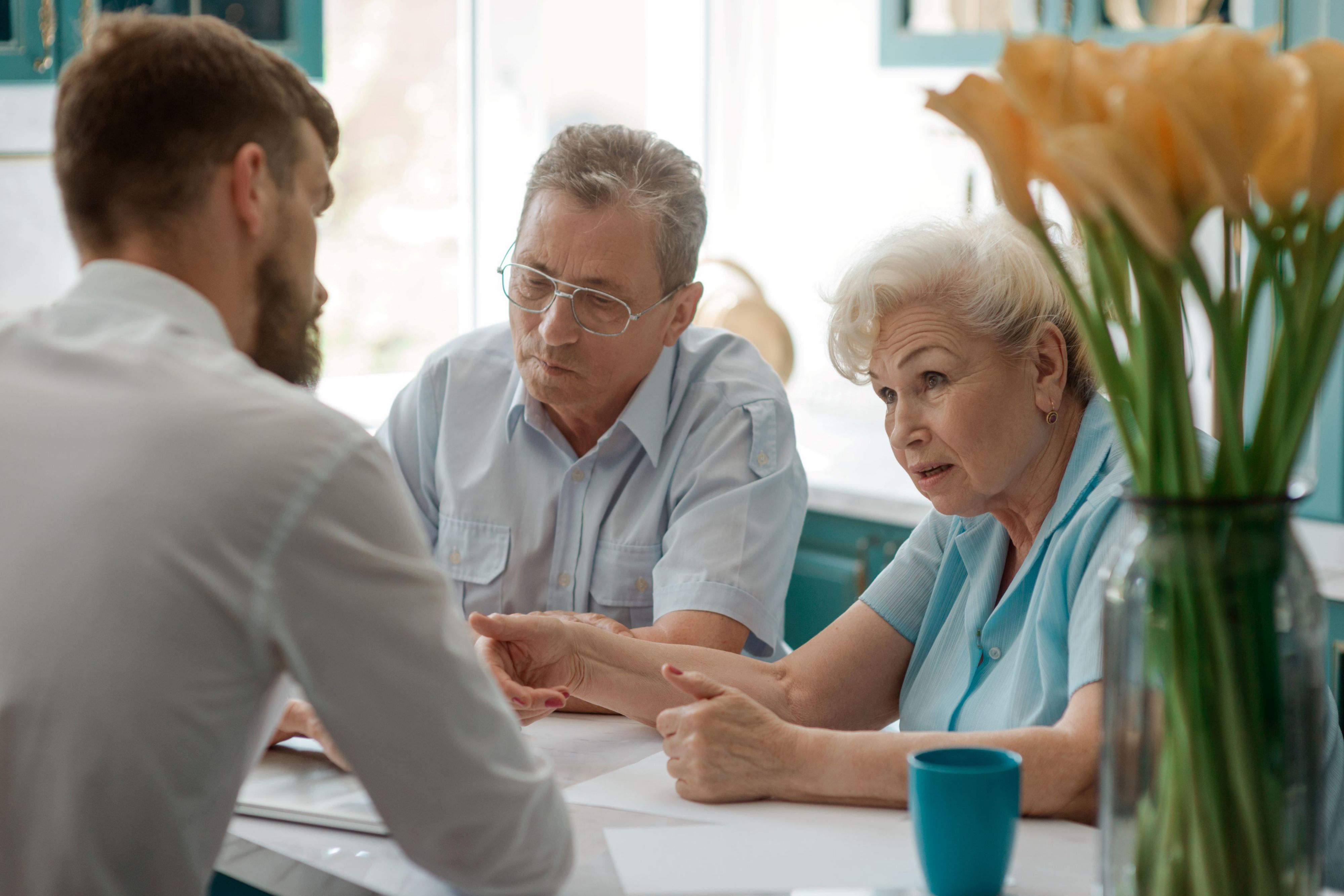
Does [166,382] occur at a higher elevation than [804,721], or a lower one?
higher

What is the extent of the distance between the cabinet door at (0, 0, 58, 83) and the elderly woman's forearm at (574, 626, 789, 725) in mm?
1528

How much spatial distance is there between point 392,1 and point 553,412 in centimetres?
159

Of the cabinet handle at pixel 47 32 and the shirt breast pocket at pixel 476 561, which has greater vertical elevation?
the cabinet handle at pixel 47 32

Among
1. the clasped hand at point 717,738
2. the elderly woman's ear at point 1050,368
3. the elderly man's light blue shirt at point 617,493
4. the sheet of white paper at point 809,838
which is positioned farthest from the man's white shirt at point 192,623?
the elderly man's light blue shirt at point 617,493

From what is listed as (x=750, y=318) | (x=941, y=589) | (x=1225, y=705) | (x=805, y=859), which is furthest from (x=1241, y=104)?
(x=750, y=318)

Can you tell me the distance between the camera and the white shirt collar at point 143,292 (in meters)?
0.91

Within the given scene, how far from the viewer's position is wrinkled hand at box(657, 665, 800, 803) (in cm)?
116

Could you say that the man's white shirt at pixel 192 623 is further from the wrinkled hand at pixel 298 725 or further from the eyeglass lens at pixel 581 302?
the eyeglass lens at pixel 581 302

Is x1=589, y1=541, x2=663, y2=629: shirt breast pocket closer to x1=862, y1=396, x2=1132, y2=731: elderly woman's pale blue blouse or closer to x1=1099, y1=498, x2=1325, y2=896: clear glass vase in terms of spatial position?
x1=862, y1=396, x2=1132, y2=731: elderly woman's pale blue blouse

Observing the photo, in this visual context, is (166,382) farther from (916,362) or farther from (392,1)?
(392,1)

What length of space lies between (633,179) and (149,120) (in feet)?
3.12

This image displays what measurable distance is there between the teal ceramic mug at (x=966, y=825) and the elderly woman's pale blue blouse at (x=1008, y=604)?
0.98 feet

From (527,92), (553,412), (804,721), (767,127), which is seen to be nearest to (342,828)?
(804,721)

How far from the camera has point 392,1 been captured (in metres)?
3.05
